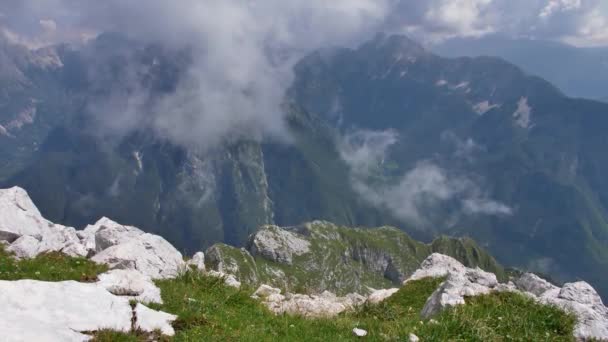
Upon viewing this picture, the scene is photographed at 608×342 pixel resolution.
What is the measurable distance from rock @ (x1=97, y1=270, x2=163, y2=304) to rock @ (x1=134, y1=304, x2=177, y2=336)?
1223 millimetres

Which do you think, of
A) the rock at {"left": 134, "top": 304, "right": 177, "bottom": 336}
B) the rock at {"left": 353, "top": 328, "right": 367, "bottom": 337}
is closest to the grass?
the rock at {"left": 353, "top": 328, "right": 367, "bottom": 337}

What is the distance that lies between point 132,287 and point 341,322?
7180mm

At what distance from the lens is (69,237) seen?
29.6 metres

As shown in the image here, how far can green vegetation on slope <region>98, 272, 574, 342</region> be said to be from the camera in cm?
1243

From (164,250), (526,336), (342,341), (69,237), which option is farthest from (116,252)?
(526,336)

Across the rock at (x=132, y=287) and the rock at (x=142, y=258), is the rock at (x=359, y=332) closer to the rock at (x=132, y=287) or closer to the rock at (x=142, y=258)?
the rock at (x=132, y=287)

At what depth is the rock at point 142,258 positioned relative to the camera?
20625mm

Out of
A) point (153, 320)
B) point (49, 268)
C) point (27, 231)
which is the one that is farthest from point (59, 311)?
point (27, 231)

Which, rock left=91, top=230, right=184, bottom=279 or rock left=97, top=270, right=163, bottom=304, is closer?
rock left=97, top=270, right=163, bottom=304

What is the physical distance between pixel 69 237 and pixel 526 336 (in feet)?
92.3

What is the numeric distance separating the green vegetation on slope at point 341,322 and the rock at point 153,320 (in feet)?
0.97

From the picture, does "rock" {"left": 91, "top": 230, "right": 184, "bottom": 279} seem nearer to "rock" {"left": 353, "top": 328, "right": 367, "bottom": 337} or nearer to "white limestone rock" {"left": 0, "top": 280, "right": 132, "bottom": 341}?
"white limestone rock" {"left": 0, "top": 280, "right": 132, "bottom": 341}

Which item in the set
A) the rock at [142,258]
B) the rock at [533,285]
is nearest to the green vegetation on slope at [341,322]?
the rock at [142,258]

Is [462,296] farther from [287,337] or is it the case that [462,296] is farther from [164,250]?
[164,250]
